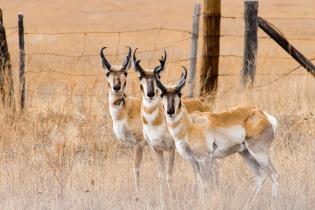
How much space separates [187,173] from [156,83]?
56.9 inches

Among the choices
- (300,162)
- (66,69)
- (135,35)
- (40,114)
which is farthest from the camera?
(135,35)

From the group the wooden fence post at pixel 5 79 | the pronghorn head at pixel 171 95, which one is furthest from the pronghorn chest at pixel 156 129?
the wooden fence post at pixel 5 79

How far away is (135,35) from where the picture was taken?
32812 mm

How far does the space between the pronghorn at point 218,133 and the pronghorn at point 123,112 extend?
2.64 feet

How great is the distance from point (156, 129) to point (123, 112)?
0.85 meters

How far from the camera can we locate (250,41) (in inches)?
485

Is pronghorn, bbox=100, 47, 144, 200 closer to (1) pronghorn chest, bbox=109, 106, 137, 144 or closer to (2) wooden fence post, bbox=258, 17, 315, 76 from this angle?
(1) pronghorn chest, bbox=109, 106, 137, 144

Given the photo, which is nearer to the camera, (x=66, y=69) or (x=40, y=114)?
(x=40, y=114)

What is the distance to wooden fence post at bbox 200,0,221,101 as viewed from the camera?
39.7ft

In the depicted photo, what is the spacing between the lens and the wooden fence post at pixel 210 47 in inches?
477

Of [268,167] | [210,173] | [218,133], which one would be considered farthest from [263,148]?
[210,173]

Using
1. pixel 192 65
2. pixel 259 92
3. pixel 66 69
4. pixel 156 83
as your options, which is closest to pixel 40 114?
pixel 192 65

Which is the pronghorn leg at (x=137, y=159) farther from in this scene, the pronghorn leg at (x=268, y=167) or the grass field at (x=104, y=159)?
the pronghorn leg at (x=268, y=167)

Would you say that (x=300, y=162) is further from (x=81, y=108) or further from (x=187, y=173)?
(x=81, y=108)
